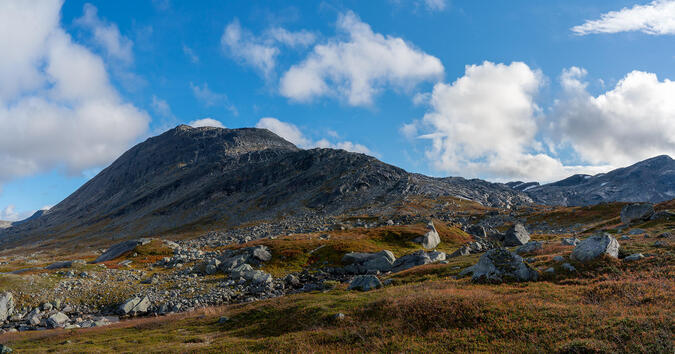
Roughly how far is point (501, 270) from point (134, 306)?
133 feet

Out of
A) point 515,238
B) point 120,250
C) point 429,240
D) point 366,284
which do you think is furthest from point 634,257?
point 120,250

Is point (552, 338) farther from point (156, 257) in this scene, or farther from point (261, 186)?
point (261, 186)

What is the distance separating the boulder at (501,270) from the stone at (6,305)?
163ft

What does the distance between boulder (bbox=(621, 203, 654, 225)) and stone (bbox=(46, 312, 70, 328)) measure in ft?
273

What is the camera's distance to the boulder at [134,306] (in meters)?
38.2

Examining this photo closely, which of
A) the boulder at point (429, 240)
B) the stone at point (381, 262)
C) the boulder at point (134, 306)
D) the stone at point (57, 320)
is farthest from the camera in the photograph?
the boulder at point (429, 240)

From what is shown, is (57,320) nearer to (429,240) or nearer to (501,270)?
(501,270)

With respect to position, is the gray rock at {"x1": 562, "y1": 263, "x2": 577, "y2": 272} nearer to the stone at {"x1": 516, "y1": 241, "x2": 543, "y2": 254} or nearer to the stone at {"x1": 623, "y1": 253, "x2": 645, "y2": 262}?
the stone at {"x1": 623, "y1": 253, "x2": 645, "y2": 262}

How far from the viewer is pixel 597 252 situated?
86.1 feet

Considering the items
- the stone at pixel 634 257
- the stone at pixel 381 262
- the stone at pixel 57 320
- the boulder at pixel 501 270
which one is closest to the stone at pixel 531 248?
the stone at pixel 634 257

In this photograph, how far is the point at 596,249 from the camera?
86.7 ft

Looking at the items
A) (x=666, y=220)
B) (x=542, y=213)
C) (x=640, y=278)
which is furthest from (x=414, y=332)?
(x=542, y=213)

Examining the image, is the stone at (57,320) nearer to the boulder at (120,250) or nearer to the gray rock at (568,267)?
the boulder at (120,250)

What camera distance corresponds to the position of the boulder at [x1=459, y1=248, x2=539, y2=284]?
26.0m
